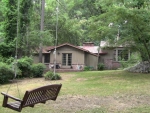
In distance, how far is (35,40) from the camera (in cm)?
2211

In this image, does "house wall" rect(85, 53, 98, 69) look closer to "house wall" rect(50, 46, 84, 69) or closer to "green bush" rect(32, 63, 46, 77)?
"house wall" rect(50, 46, 84, 69)

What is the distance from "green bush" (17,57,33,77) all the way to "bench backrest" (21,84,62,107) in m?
12.0

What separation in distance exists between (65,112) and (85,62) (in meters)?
20.1

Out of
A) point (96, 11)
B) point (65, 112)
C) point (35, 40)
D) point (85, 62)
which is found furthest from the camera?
point (96, 11)

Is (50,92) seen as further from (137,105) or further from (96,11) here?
(96,11)

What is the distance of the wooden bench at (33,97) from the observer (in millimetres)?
5121

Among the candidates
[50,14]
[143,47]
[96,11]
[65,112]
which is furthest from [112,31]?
[96,11]

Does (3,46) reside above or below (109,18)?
below

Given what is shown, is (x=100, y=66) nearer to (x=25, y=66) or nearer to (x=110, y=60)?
(x=110, y=60)

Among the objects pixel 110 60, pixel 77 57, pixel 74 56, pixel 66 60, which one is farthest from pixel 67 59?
pixel 110 60

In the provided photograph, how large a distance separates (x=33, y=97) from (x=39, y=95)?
218 mm

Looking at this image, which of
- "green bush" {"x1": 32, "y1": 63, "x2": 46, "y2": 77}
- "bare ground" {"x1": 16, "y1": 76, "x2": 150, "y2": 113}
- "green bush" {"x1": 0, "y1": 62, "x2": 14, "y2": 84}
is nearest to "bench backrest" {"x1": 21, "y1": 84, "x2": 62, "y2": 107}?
"bare ground" {"x1": 16, "y1": 76, "x2": 150, "y2": 113}

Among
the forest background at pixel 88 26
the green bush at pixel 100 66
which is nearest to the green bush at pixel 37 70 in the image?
the forest background at pixel 88 26

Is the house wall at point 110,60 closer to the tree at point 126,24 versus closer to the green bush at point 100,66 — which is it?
the green bush at point 100,66
